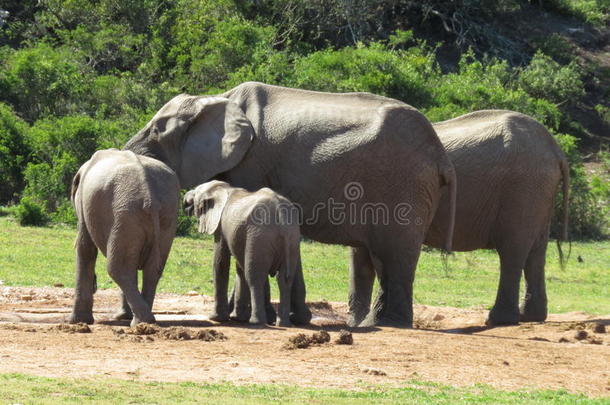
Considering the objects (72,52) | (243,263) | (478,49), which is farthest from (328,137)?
(478,49)

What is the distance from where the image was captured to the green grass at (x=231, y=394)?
8.18m

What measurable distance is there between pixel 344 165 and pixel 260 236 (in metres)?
1.64

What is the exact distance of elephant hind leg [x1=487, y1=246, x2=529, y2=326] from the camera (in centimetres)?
1469

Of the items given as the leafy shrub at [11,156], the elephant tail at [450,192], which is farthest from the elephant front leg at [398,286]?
the leafy shrub at [11,156]

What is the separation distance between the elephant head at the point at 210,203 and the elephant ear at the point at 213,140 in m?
0.54

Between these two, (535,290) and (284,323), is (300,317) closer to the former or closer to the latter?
(284,323)

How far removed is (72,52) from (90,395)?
2259 cm

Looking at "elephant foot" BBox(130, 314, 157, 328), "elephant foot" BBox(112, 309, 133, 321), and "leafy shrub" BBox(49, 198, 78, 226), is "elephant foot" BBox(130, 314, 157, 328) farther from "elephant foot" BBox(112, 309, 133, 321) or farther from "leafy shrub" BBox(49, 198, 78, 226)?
"leafy shrub" BBox(49, 198, 78, 226)

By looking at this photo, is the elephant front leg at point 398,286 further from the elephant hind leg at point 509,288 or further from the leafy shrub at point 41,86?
the leafy shrub at point 41,86

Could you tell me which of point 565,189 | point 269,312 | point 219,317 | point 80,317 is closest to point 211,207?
point 219,317

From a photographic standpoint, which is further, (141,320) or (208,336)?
(141,320)

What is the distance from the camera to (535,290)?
1527 centimetres

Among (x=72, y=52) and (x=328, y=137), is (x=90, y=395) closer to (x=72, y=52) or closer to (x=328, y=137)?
(x=328, y=137)

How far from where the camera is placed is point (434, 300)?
675 inches
